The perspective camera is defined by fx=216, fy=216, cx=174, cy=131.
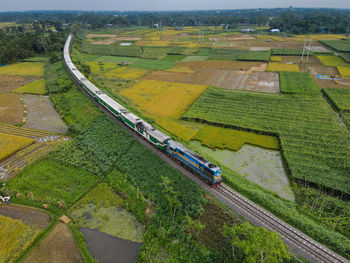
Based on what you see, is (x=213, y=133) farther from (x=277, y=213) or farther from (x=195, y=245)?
Result: (x=195, y=245)

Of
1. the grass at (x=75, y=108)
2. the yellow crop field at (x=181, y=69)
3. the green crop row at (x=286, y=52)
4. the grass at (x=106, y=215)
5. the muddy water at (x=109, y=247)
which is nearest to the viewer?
the muddy water at (x=109, y=247)

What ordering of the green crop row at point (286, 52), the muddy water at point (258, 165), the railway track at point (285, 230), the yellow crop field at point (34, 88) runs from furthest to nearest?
1. the green crop row at point (286, 52)
2. the yellow crop field at point (34, 88)
3. the muddy water at point (258, 165)
4. the railway track at point (285, 230)

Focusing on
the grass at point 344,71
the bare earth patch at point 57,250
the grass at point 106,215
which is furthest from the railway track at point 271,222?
the grass at point 344,71

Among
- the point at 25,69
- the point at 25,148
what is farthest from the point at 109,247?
the point at 25,69

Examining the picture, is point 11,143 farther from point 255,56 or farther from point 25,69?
point 255,56

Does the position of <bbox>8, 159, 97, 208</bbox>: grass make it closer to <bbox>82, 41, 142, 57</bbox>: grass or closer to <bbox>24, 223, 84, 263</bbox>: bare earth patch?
<bbox>24, 223, 84, 263</bbox>: bare earth patch

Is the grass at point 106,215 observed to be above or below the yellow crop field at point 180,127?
below

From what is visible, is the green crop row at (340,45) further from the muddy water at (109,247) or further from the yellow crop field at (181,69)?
the muddy water at (109,247)
